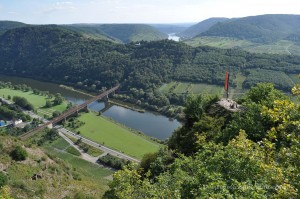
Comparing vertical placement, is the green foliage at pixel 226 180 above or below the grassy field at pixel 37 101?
above

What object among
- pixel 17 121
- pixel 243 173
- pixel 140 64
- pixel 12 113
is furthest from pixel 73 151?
pixel 140 64

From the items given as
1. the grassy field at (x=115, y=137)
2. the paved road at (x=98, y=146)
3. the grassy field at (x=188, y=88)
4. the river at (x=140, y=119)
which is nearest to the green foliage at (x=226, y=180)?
the paved road at (x=98, y=146)

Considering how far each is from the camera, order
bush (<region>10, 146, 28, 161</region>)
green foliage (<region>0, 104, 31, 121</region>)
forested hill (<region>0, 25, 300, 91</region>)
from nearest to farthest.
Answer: bush (<region>10, 146, 28, 161</region>)
green foliage (<region>0, 104, 31, 121</region>)
forested hill (<region>0, 25, 300, 91</region>)

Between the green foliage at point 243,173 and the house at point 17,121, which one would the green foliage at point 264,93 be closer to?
the green foliage at point 243,173

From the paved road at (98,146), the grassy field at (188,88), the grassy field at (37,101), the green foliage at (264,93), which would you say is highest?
the green foliage at (264,93)

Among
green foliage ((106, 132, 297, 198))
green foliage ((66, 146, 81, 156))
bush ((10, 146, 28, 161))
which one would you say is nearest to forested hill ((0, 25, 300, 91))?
green foliage ((66, 146, 81, 156))

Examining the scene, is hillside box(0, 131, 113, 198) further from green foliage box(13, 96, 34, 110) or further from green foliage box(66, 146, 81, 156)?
green foliage box(13, 96, 34, 110)

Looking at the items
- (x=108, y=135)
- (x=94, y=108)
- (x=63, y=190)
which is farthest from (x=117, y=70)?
(x=63, y=190)
